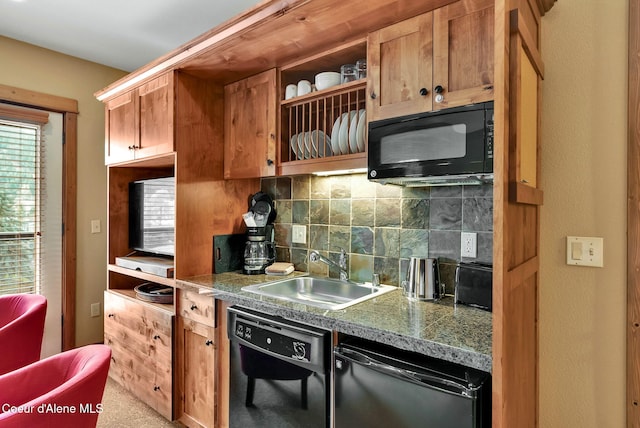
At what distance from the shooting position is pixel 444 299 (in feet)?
5.65

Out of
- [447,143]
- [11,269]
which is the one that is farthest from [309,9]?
[11,269]

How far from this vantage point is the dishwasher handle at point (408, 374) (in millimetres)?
1111

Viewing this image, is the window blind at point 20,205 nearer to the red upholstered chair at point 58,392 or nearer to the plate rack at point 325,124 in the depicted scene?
the red upholstered chair at point 58,392

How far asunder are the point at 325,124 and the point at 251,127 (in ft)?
1.66

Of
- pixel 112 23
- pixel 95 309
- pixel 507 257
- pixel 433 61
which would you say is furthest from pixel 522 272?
pixel 95 309

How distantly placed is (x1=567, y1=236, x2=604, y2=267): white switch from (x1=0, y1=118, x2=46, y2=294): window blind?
11.7ft

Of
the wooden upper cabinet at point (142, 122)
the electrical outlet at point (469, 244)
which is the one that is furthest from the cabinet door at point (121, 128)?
the electrical outlet at point (469, 244)

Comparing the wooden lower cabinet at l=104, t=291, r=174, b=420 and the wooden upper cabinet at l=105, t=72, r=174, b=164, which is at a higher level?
the wooden upper cabinet at l=105, t=72, r=174, b=164

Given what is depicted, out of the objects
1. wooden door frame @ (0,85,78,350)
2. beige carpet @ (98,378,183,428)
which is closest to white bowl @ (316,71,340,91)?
beige carpet @ (98,378,183,428)

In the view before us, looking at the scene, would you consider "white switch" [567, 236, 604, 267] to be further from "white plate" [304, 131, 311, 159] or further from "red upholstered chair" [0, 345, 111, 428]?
"red upholstered chair" [0, 345, 111, 428]

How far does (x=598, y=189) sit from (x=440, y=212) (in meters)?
0.62

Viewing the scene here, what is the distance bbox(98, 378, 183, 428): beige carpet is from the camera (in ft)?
7.45

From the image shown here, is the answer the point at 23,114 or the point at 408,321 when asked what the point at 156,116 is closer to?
the point at 23,114

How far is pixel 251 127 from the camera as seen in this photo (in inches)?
88.9
